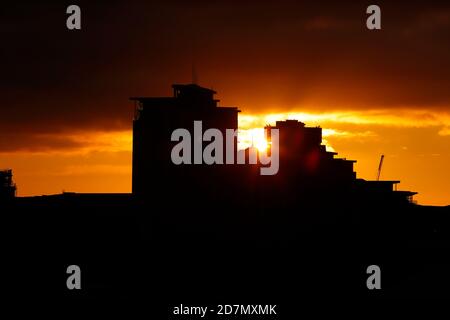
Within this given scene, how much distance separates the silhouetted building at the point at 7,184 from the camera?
117m

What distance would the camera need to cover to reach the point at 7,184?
395ft

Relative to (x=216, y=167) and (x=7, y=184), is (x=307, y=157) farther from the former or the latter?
(x=7, y=184)

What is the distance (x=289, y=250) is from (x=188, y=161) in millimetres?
16740

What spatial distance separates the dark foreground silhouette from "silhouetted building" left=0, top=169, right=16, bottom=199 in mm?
21420

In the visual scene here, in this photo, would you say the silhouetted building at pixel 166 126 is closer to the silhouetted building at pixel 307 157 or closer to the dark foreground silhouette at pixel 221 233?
the dark foreground silhouette at pixel 221 233

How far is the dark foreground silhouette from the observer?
85250 millimetres

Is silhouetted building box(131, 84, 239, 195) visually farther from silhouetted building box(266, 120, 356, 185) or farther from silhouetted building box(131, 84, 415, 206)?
silhouetted building box(266, 120, 356, 185)

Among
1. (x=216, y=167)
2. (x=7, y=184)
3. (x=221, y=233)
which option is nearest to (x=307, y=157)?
(x=216, y=167)

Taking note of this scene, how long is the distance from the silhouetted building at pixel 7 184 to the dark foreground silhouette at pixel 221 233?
21420mm

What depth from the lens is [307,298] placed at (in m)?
84.5

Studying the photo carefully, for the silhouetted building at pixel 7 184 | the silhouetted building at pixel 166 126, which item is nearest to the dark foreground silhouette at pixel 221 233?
the silhouetted building at pixel 166 126

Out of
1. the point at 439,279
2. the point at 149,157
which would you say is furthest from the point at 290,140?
the point at 439,279

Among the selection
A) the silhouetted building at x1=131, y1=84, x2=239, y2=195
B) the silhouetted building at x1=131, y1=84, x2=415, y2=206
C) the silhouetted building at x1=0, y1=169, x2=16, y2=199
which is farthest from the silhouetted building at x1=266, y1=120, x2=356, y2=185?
the silhouetted building at x1=0, y1=169, x2=16, y2=199

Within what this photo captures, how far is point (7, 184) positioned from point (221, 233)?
141 feet
